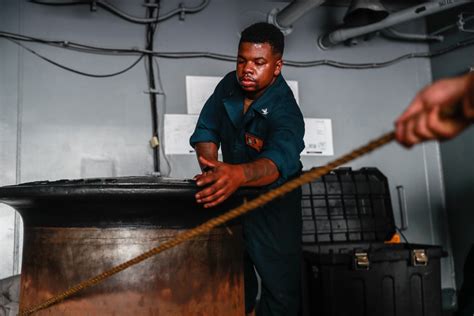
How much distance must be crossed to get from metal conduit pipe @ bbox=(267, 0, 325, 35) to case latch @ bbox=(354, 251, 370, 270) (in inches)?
48.5

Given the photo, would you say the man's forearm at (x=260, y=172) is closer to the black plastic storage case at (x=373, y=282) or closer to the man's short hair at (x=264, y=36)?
the man's short hair at (x=264, y=36)

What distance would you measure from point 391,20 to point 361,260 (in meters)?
1.41

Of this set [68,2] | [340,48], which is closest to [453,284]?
[340,48]

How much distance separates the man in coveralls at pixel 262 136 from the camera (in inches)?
59.3

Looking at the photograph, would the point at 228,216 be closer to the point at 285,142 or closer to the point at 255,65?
the point at 285,142

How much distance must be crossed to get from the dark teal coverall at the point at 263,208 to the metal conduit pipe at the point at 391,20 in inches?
47.6

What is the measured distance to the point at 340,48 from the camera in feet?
9.50

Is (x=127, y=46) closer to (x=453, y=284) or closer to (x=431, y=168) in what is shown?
(x=431, y=168)

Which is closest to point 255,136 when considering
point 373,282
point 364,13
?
point 373,282

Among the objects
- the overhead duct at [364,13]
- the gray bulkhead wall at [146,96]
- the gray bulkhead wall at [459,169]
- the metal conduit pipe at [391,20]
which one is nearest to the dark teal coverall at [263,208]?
the gray bulkhead wall at [146,96]

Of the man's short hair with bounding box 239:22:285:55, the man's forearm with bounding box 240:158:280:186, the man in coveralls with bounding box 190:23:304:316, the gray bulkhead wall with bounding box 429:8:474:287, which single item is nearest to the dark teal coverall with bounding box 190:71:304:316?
the man in coveralls with bounding box 190:23:304:316

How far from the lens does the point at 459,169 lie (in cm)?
280

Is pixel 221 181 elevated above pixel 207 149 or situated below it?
below

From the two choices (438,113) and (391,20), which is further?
(391,20)
